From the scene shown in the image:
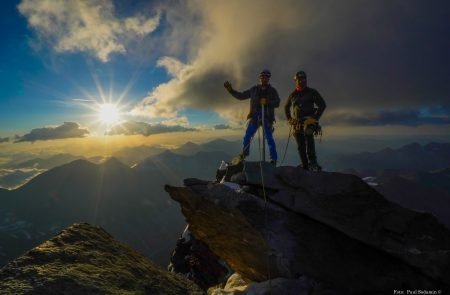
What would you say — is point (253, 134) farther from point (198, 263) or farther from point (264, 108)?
point (198, 263)

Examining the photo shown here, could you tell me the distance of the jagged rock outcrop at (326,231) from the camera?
1123 centimetres

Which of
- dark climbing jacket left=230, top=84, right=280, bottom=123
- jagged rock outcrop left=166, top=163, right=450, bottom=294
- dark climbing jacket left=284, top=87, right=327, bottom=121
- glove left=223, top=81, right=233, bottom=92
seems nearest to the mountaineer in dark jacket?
dark climbing jacket left=284, top=87, right=327, bottom=121

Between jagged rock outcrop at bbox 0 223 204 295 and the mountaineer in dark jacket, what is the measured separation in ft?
31.7

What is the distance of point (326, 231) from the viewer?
509 inches

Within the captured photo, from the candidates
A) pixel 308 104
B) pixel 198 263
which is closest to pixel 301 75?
pixel 308 104

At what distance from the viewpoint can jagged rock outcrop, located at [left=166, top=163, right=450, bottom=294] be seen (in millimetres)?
11227

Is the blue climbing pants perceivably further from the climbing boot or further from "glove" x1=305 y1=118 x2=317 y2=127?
"glove" x1=305 y1=118 x2=317 y2=127

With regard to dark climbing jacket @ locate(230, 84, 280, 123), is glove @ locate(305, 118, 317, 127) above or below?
below

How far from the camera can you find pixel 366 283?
11.4 m

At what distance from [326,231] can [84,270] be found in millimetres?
10195

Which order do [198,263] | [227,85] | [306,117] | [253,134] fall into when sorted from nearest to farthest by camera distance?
[306,117]
[253,134]
[227,85]
[198,263]

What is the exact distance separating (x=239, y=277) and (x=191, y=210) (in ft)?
17.8

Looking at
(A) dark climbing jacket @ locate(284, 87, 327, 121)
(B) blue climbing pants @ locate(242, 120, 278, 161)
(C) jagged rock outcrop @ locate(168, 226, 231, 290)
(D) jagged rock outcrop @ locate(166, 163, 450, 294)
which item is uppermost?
(A) dark climbing jacket @ locate(284, 87, 327, 121)

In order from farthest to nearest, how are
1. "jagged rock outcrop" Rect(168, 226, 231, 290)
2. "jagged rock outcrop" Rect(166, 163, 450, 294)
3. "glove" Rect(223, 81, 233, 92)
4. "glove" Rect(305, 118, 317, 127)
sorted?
"jagged rock outcrop" Rect(168, 226, 231, 290)
"glove" Rect(223, 81, 233, 92)
"glove" Rect(305, 118, 317, 127)
"jagged rock outcrop" Rect(166, 163, 450, 294)
